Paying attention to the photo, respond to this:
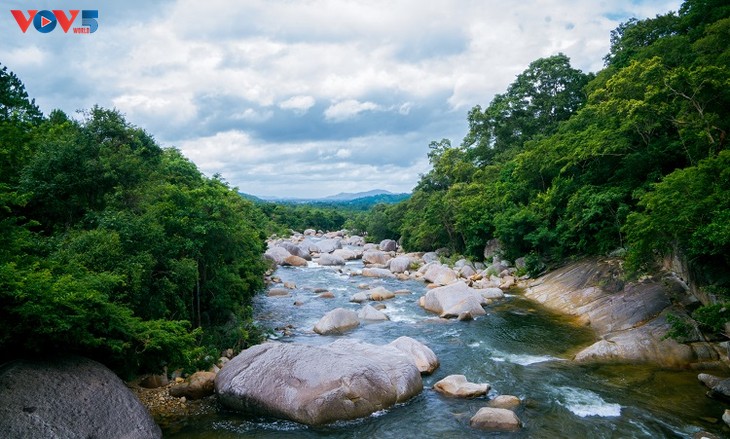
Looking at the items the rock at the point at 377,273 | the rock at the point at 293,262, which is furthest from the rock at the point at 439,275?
the rock at the point at 293,262

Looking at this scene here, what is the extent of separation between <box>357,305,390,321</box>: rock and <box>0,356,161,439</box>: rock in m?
12.3

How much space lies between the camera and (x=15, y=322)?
332 inches

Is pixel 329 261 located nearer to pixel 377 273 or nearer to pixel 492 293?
pixel 377 273

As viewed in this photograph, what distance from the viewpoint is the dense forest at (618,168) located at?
13.0 m

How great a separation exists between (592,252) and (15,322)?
2443 centimetres

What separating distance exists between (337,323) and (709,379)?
43.8 ft

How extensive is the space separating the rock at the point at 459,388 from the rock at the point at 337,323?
284 inches

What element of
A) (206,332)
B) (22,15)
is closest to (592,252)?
(206,332)

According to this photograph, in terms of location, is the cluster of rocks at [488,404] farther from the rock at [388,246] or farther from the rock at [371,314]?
the rock at [388,246]

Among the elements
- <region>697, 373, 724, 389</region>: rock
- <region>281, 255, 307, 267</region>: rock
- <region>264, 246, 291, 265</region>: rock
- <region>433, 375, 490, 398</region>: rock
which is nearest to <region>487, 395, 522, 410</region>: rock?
<region>433, 375, 490, 398</region>: rock

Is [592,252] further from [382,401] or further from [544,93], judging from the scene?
[544,93]

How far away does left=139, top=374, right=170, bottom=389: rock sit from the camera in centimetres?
1262

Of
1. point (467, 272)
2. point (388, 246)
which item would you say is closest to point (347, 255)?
point (388, 246)

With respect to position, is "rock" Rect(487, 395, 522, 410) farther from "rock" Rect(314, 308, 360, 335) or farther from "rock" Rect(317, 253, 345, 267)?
"rock" Rect(317, 253, 345, 267)
